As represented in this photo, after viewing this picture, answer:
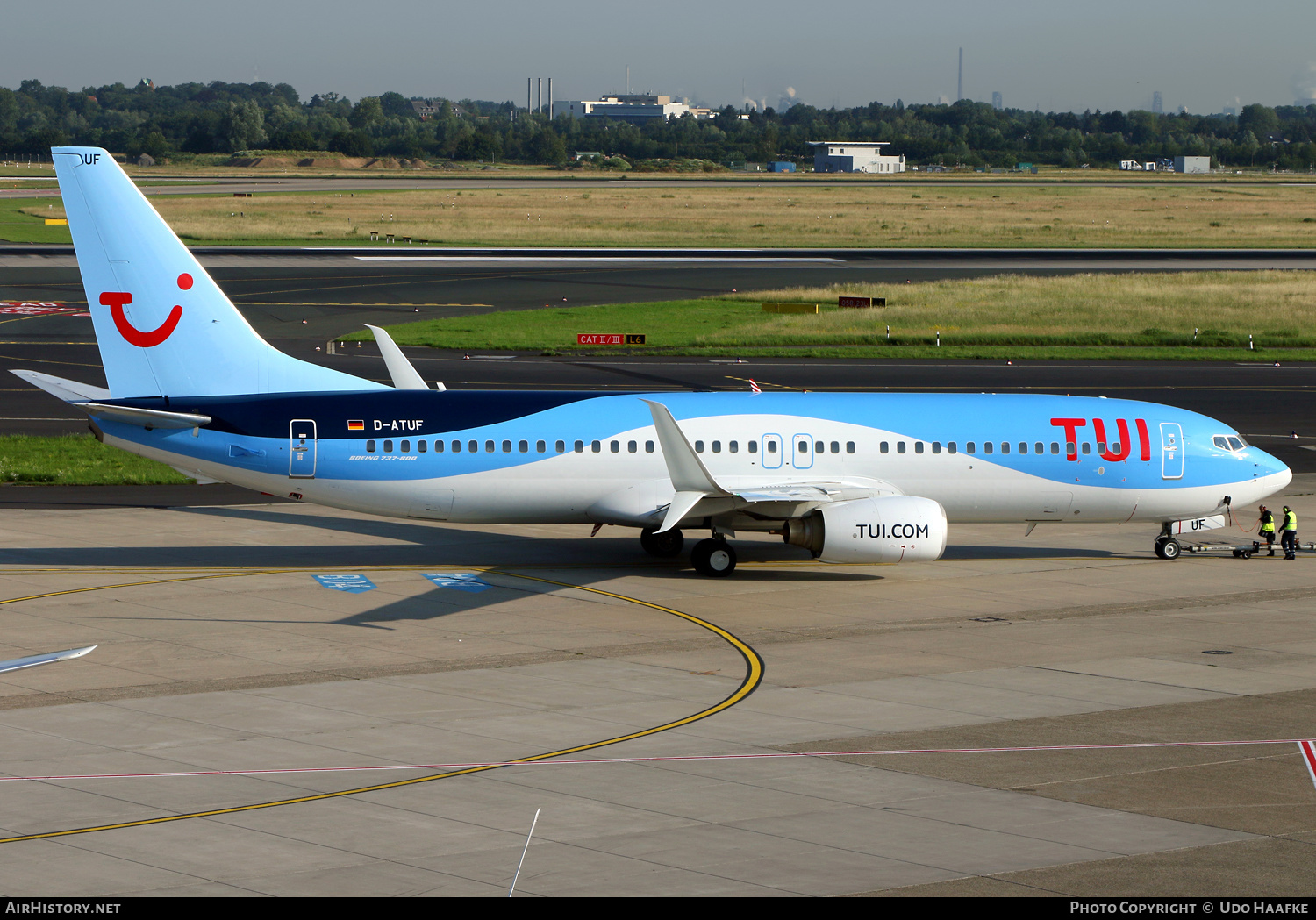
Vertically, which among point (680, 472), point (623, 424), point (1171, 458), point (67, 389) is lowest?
point (1171, 458)

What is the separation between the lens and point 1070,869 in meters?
17.0

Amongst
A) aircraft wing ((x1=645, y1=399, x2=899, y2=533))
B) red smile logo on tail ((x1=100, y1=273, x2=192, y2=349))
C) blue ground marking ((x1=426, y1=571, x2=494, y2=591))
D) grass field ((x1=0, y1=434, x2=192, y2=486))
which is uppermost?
red smile logo on tail ((x1=100, y1=273, x2=192, y2=349))

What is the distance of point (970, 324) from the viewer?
276 feet

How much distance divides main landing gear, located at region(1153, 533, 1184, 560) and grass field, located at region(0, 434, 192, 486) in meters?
30.4

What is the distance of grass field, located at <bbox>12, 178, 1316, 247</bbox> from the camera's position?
135750 mm

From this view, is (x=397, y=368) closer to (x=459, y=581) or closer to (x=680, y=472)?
(x=459, y=581)

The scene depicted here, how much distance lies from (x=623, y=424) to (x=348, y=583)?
25.5ft

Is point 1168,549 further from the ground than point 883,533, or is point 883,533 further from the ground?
point 883,533

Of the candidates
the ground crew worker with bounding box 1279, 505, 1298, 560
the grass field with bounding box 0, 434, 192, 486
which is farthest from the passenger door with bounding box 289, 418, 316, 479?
the ground crew worker with bounding box 1279, 505, 1298, 560

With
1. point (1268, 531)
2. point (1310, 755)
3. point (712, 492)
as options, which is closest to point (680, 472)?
point (712, 492)

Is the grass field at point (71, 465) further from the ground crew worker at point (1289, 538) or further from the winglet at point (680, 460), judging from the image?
the ground crew worker at point (1289, 538)

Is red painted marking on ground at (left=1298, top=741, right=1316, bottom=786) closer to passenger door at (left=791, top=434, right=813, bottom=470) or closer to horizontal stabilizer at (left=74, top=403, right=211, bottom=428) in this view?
passenger door at (left=791, top=434, right=813, bottom=470)

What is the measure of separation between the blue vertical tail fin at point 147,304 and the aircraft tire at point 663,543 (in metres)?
9.88

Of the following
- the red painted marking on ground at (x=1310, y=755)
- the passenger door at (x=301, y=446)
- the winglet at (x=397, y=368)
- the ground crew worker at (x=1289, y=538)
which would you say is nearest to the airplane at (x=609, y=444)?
the passenger door at (x=301, y=446)
